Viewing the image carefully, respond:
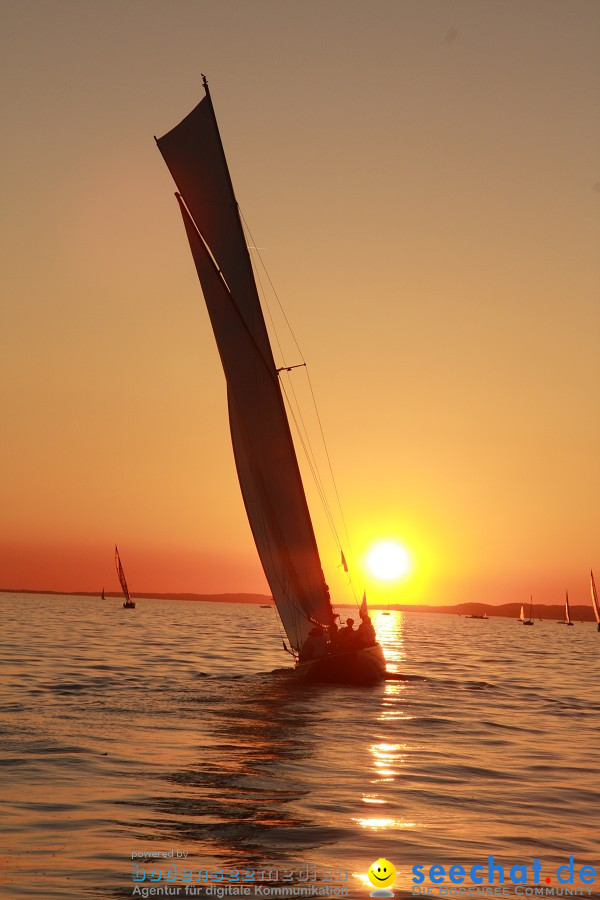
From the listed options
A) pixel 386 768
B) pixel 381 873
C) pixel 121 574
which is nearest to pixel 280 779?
pixel 386 768

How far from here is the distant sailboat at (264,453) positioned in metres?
34.3

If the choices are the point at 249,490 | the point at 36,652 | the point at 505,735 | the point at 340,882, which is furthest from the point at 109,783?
the point at 36,652

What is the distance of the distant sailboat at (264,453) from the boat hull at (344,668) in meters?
0.04

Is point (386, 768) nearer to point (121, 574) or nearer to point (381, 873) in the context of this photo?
point (381, 873)

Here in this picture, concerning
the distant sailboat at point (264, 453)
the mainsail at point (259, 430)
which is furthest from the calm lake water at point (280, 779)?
the mainsail at point (259, 430)

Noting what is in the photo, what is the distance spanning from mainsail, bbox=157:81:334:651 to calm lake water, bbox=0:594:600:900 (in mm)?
3814

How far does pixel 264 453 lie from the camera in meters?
34.3

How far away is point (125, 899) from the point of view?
399 inches

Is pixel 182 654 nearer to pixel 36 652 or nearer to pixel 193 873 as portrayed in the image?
pixel 36 652

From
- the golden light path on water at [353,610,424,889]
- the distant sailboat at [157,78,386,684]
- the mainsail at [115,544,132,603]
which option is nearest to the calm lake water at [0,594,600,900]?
the golden light path on water at [353,610,424,889]

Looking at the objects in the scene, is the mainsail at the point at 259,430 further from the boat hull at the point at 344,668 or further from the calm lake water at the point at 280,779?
the calm lake water at the point at 280,779

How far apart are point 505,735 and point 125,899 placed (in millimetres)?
17559

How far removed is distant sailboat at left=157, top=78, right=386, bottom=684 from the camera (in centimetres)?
3431

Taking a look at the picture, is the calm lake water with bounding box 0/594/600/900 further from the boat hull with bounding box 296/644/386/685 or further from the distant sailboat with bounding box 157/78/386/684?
the distant sailboat with bounding box 157/78/386/684
